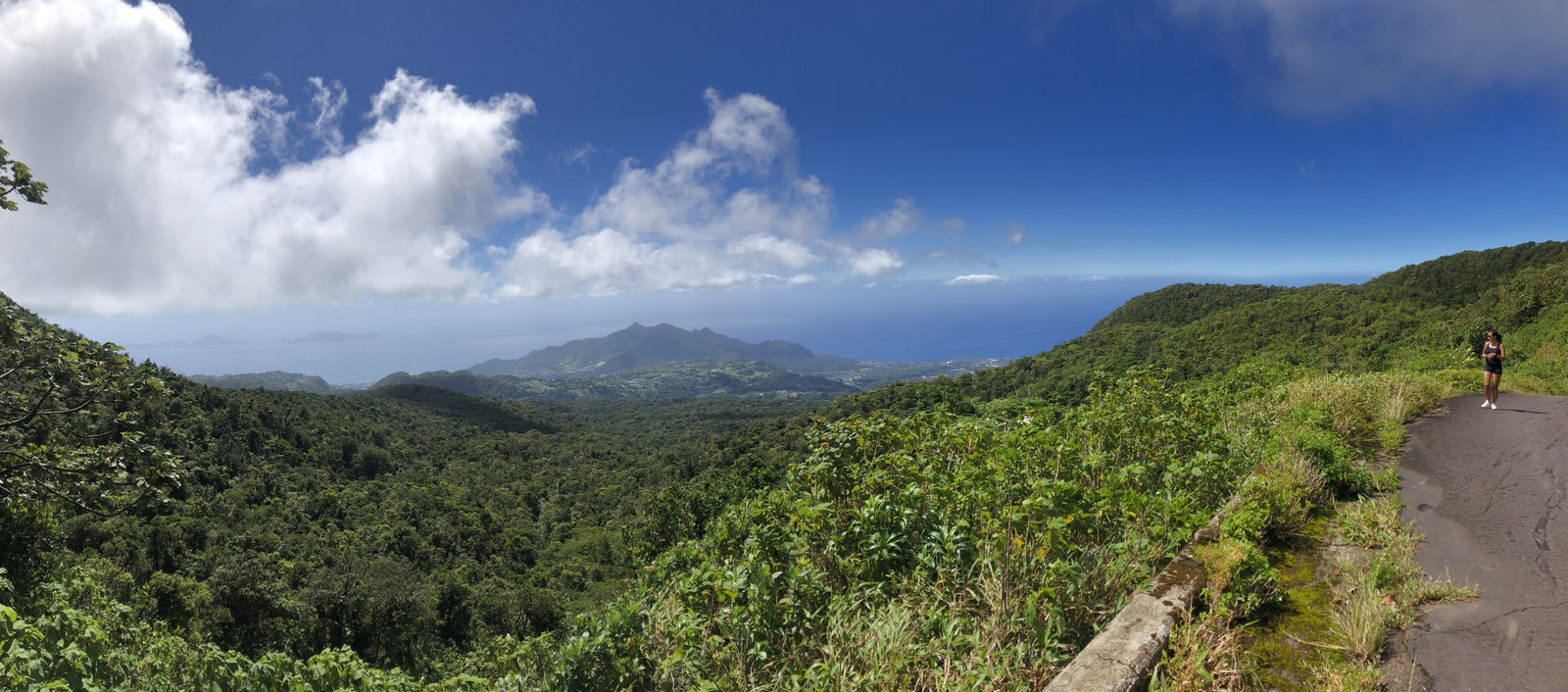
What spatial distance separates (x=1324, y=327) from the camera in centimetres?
4100

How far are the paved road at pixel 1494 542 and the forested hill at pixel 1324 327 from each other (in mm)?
21044

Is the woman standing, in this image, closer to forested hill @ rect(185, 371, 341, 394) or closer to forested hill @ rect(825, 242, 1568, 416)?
forested hill @ rect(825, 242, 1568, 416)

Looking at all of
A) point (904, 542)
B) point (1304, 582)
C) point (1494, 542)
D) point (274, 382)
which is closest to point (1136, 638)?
point (904, 542)

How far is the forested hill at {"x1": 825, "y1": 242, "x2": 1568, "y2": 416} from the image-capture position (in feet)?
91.0

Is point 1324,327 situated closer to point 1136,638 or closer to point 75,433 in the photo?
point 1136,638

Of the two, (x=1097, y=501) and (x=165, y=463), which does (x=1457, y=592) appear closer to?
(x=1097, y=501)

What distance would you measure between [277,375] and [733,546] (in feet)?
874

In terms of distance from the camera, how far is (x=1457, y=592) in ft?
9.23

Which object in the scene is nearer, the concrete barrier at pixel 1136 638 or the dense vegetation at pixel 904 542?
the concrete barrier at pixel 1136 638

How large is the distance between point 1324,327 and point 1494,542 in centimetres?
5249

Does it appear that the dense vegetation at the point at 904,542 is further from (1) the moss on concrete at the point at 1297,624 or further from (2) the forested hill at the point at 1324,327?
(2) the forested hill at the point at 1324,327

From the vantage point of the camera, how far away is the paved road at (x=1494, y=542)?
2.37m

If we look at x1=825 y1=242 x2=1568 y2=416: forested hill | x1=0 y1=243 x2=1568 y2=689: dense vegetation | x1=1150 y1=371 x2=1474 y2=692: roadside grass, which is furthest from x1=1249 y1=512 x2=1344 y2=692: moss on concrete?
x1=825 y1=242 x2=1568 y2=416: forested hill

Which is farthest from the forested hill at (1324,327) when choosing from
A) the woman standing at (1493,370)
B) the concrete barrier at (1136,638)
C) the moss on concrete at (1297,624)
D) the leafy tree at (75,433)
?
the leafy tree at (75,433)
